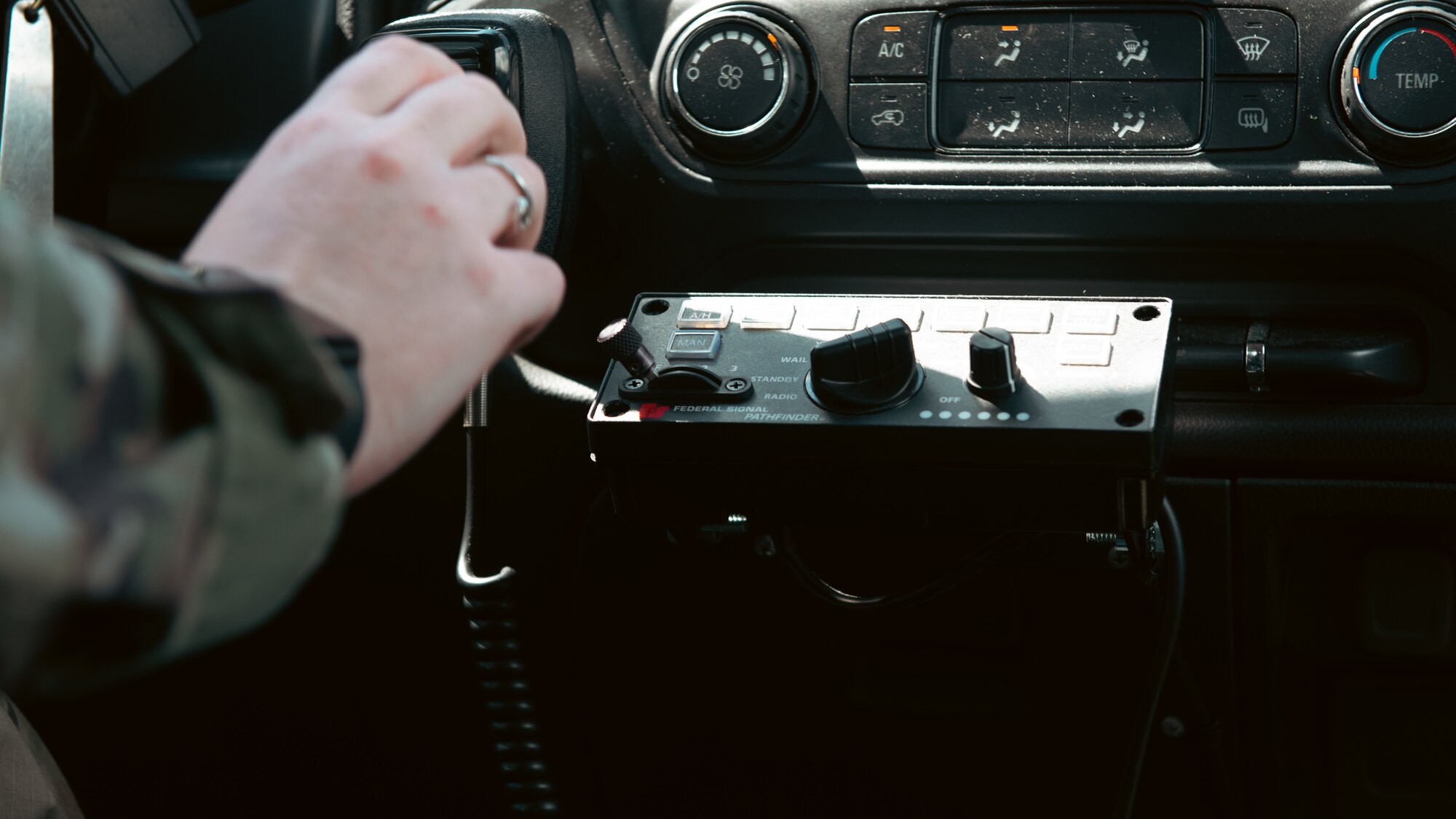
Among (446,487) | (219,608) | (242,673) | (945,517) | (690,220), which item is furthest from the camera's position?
(242,673)

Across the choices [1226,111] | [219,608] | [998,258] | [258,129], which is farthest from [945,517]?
[258,129]

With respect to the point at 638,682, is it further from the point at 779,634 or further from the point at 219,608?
the point at 219,608

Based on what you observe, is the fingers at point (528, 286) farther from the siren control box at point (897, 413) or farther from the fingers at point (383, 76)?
the siren control box at point (897, 413)

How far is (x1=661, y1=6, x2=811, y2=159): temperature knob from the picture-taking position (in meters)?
0.98

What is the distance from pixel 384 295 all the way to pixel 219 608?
137 mm

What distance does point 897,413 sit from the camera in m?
0.78

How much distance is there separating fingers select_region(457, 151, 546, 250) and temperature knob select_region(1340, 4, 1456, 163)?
598mm

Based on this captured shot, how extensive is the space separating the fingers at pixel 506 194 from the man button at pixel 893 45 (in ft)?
1.50

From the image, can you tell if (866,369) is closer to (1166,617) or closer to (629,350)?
(629,350)

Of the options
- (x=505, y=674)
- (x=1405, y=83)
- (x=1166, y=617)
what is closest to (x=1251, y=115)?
(x=1405, y=83)

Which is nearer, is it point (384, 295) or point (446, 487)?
point (384, 295)

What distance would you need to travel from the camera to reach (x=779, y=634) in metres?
1.07

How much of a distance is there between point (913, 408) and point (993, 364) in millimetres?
53

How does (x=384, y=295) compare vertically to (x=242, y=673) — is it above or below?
above
